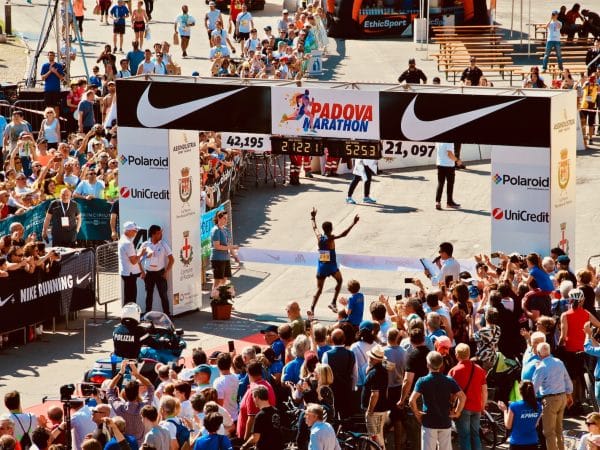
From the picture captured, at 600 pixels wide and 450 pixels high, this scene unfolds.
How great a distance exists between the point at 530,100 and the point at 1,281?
25.6 feet

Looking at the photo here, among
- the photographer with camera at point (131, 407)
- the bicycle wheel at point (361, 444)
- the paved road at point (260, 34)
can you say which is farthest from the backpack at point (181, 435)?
the paved road at point (260, 34)

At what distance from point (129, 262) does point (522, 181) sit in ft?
19.7

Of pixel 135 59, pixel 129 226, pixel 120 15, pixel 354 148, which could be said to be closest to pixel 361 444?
pixel 354 148

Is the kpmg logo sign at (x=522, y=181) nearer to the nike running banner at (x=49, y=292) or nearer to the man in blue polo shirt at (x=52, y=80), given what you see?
the nike running banner at (x=49, y=292)

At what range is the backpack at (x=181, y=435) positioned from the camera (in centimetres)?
1448

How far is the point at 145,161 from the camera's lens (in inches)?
922

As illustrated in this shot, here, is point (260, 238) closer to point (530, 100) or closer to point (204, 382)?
point (530, 100)

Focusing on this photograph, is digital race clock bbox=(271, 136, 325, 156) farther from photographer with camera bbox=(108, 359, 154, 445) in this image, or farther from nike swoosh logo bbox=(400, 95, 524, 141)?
photographer with camera bbox=(108, 359, 154, 445)

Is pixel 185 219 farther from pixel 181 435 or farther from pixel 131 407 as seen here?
pixel 181 435

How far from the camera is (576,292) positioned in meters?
18.2

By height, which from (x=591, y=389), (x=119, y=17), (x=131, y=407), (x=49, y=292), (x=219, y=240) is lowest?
(x=591, y=389)

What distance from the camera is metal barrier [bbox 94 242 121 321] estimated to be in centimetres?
A: 2375

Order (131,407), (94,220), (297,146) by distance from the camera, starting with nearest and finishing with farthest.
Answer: (131,407) → (297,146) → (94,220)

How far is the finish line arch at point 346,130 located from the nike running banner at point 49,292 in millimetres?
1234
